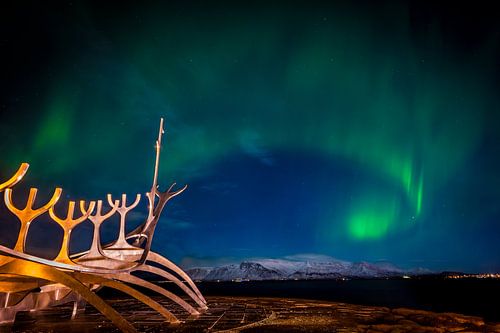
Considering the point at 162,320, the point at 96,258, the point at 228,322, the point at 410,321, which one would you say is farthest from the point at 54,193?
the point at 410,321

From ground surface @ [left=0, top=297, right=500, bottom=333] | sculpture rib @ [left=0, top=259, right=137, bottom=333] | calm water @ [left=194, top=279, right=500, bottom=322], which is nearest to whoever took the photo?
sculpture rib @ [left=0, top=259, right=137, bottom=333]

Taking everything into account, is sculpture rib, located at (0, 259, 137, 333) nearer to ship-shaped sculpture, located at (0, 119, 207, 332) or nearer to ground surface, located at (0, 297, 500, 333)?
ship-shaped sculpture, located at (0, 119, 207, 332)

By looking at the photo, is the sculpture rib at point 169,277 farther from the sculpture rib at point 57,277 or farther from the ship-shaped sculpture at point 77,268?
the sculpture rib at point 57,277

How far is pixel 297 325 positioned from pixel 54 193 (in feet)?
24.8

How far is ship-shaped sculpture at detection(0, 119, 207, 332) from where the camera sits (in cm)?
665

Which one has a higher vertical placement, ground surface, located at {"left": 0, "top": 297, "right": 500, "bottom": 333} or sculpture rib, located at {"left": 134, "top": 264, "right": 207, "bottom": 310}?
sculpture rib, located at {"left": 134, "top": 264, "right": 207, "bottom": 310}

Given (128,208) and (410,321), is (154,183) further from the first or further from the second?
(410,321)

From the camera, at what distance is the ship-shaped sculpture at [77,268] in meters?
6.65

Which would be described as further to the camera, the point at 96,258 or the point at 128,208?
the point at 128,208

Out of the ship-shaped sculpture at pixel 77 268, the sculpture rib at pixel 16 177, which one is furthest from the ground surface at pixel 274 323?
the sculpture rib at pixel 16 177

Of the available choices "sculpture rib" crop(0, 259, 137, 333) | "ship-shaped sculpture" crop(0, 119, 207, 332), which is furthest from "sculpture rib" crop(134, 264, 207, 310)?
"sculpture rib" crop(0, 259, 137, 333)

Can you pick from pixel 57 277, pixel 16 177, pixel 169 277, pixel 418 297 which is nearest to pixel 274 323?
pixel 169 277

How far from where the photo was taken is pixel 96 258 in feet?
33.1

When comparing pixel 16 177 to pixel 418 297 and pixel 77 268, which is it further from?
pixel 418 297
